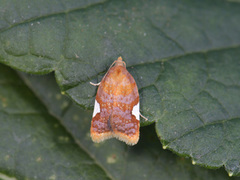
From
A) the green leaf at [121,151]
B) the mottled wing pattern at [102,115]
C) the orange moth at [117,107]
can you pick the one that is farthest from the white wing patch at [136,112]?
the green leaf at [121,151]

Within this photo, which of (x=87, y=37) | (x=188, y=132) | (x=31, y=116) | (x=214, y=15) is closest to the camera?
(x=188, y=132)

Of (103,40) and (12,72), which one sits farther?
(12,72)

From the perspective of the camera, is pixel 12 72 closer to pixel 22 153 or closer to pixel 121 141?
pixel 22 153

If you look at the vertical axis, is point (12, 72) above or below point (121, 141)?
above

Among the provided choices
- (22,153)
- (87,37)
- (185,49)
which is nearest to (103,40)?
(87,37)

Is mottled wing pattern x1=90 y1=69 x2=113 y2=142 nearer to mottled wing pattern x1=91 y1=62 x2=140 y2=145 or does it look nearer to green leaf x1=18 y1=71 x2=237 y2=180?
mottled wing pattern x1=91 y1=62 x2=140 y2=145

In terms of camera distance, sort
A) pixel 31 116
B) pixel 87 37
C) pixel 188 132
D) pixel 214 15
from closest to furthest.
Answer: pixel 188 132 → pixel 87 37 → pixel 31 116 → pixel 214 15

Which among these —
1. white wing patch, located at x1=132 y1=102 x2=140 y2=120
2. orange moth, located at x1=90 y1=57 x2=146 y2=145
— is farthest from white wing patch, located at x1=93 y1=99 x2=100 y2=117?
white wing patch, located at x1=132 y1=102 x2=140 y2=120
